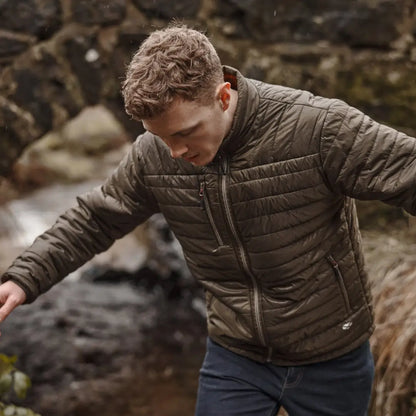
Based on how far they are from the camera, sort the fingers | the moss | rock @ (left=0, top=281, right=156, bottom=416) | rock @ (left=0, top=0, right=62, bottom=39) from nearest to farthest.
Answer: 1. the fingers
2. rock @ (left=0, top=0, right=62, bottom=39)
3. the moss
4. rock @ (left=0, top=281, right=156, bottom=416)

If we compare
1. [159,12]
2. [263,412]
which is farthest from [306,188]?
[159,12]

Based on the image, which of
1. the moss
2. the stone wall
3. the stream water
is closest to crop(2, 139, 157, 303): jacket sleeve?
the stone wall

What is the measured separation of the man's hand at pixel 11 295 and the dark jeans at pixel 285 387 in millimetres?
682

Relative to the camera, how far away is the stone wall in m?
4.16

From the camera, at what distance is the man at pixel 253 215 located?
6.75 ft

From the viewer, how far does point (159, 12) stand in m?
4.34

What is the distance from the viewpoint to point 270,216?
226 cm

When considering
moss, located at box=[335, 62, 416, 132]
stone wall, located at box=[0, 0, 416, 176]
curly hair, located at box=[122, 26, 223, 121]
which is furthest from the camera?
moss, located at box=[335, 62, 416, 132]

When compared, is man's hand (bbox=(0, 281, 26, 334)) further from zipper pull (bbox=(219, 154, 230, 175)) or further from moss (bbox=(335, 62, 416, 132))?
moss (bbox=(335, 62, 416, 132))

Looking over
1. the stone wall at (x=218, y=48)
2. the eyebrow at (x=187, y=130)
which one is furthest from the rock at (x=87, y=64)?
the eyebrow at (x=187, y=130)

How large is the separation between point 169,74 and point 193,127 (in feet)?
0.54

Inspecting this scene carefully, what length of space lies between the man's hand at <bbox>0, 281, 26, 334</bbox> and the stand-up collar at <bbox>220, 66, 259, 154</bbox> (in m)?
0.82

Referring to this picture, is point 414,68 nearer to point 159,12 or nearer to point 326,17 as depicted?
point 326,17

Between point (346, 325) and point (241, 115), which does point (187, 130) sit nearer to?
point (241, 115)
